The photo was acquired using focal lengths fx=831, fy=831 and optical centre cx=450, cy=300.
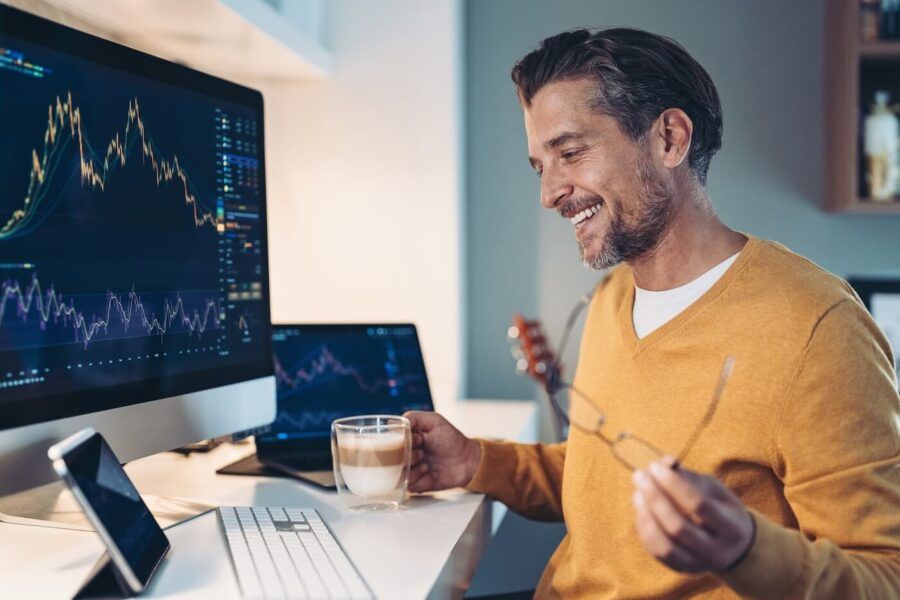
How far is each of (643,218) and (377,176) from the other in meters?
1.08

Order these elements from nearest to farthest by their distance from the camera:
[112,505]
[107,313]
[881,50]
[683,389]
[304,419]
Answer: [112,505] < [107,313] < [683,389] < [304,419] < [881,50]

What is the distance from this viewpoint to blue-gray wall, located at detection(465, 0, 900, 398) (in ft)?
6.98

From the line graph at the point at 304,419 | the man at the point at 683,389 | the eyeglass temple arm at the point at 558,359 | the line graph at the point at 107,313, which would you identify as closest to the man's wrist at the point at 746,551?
the man at the point at 683,389

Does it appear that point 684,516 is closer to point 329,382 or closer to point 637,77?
point 637,77

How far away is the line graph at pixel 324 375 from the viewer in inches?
52.1

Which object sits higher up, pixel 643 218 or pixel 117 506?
pixel 643 218

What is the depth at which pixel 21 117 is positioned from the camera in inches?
30.7

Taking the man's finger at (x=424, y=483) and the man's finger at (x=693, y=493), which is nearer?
the man's finger at (x=693, y=493)

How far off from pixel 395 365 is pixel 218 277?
410 millimetres

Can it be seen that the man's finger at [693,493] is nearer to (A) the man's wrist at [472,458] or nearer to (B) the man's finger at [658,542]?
(B) the man's finger at [658,542]

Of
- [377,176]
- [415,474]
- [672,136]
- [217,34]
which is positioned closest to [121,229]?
[415,474]

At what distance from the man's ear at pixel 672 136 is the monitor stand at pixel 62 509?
0.74 m

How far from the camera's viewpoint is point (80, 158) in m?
0.85

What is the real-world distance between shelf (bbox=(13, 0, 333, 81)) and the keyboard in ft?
2.93
